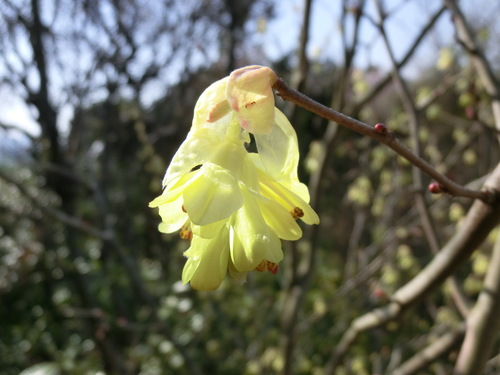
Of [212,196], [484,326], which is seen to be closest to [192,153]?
[212,196]

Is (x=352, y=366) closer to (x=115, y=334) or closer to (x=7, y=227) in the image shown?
(x=115, y=334)

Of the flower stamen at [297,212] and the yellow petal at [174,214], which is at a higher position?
the yellow petal at [174,214]

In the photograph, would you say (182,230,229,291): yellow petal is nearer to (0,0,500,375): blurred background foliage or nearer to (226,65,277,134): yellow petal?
(226,65,277,134): yellow petal

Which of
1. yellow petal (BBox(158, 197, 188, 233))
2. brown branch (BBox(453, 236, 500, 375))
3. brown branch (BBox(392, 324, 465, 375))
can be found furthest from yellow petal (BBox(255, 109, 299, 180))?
brown branch (BBox(392, 324, 465, 375))

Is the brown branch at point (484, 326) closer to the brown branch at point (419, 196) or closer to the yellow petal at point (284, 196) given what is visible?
the brown branch at point (419, 196)

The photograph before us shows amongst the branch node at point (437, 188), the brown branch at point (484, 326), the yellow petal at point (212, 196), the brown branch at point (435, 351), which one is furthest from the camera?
the brown branch at point (435, 351)

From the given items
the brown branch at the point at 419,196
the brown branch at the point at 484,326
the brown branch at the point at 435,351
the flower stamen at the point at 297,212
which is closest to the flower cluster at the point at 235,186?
the flower stamen at the point at 297,212

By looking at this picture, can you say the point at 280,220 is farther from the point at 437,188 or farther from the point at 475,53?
the point at 475,53
